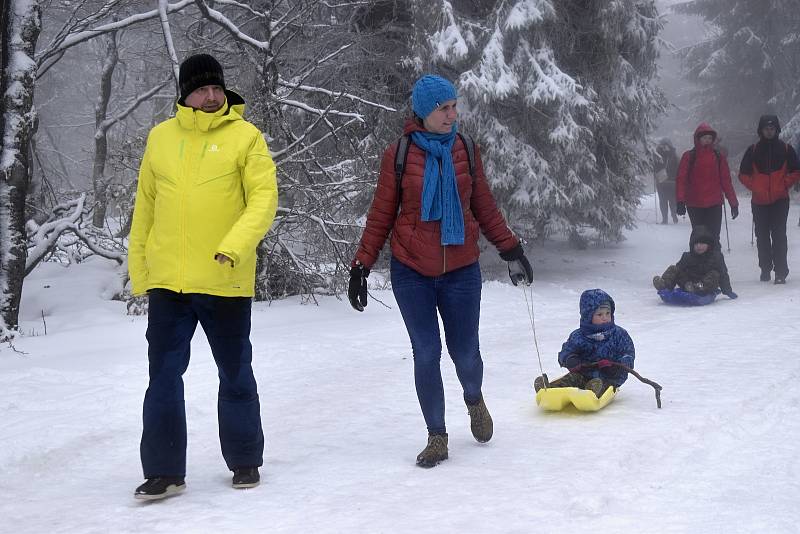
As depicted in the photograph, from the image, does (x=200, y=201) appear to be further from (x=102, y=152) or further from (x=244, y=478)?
(x=102, y=152)

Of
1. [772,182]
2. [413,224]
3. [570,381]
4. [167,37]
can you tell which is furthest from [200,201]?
[772,182]

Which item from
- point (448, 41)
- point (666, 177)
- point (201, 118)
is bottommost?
point (666, 177)

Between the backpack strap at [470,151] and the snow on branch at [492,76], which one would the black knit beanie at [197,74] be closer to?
the backpack strap at [470,151]

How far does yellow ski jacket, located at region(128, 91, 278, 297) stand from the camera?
4203 millimetres

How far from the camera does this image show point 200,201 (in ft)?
13.9

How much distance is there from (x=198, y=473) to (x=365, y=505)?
1.14 metres

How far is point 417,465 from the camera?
186 inches

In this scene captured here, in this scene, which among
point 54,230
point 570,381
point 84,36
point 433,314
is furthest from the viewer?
point 54,230

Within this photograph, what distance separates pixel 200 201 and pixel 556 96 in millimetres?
9212

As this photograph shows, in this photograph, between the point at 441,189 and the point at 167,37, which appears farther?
the point at 167,37

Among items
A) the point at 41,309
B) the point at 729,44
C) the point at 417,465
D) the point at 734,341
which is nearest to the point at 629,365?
the point at 417,465

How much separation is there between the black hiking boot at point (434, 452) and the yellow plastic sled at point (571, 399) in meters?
1.14

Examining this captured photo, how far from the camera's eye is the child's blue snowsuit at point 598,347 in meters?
6.05

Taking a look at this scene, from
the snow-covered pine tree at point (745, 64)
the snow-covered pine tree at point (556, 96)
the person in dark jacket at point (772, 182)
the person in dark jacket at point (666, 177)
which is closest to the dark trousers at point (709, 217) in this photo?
the person in dark jacket at point (772, 182)
